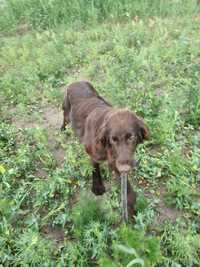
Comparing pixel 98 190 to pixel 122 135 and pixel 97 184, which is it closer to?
pixel 97 184

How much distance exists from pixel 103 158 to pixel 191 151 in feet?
3.82

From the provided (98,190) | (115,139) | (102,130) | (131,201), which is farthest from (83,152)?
(115,139)

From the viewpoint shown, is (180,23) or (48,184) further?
(180,23)

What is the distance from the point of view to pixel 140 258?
216cm

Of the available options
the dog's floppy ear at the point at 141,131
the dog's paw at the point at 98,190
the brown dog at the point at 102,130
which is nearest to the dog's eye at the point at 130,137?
the brown dog at the point at 102,130

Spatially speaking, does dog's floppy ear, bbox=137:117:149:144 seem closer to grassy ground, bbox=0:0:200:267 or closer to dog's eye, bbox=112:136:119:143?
dog's eye, bbox=112:136:119:143

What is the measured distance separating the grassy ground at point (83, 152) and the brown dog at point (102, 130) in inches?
11.2

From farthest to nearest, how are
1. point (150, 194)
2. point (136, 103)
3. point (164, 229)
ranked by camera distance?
point (136, 103)
point (150, 194)
point (164, 229)

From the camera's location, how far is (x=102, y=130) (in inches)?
96.9

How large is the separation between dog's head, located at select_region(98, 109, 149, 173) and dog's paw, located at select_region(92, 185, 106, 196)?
2.30ft

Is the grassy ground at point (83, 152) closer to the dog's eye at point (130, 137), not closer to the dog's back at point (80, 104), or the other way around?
the dog's back at point (80, 104)

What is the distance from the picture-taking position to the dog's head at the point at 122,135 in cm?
228

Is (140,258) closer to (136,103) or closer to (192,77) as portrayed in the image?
(136,103)

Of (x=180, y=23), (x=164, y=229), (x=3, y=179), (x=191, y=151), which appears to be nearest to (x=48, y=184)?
(x=3, y=179)
